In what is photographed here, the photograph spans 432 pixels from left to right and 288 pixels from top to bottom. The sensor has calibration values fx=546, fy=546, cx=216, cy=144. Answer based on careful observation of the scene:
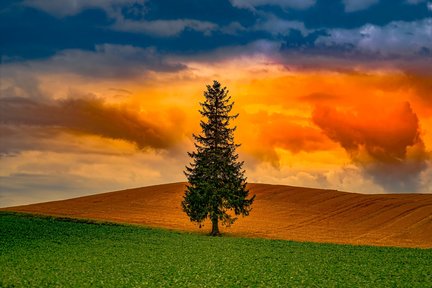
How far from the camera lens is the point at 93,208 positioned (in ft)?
306

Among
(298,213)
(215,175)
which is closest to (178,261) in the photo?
(215,175)

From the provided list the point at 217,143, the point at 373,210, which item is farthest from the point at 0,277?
the point at 373,210

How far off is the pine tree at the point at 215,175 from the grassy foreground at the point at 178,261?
5707 millimetres

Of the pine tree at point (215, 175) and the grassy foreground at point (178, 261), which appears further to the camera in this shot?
the pine tree at point (215, 175)

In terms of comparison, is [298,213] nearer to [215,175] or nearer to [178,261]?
[215,175]

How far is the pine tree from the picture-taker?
68125 millimetres

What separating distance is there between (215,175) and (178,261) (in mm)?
26509

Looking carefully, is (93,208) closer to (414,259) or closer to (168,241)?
(168,241)

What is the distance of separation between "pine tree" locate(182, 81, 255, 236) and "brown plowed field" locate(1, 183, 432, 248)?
4.79 meters

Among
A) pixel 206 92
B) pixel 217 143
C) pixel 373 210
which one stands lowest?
pixel 373 210

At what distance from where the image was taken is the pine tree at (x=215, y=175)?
68.1m

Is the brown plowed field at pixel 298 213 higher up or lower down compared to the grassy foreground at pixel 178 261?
higher up

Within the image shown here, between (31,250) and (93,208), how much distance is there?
151 ft

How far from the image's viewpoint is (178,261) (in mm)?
43062
